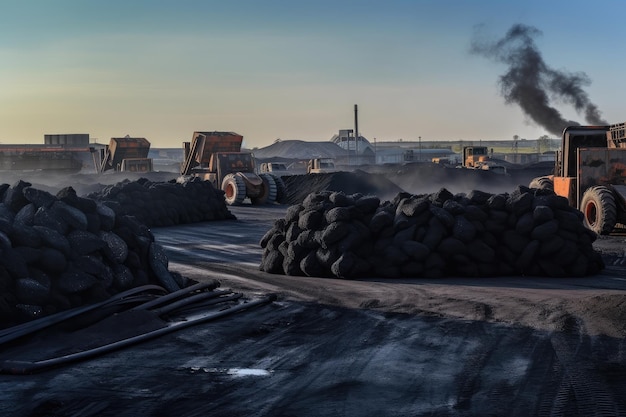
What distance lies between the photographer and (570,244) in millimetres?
13102

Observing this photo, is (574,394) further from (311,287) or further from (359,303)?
(311,287)

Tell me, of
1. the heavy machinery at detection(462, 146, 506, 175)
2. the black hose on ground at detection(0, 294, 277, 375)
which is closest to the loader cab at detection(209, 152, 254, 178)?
the heavy machinery at detection(462, 146, 506, 175)

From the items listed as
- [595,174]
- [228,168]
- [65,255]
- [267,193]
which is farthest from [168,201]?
[65,255]

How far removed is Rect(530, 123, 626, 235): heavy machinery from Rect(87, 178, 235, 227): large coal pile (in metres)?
11.3

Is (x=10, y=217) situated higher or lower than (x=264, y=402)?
higher

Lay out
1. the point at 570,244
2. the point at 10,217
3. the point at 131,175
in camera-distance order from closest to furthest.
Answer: the point at 10,217, the point at 570,244, the point at 131,175

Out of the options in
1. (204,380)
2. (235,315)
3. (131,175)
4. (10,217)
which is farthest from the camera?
(131,175)

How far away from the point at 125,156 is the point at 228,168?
2226 centimetres

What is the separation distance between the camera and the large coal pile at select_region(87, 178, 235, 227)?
24.7 meters

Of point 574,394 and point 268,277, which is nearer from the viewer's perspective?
point 574,394

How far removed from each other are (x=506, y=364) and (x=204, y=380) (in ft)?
8.91

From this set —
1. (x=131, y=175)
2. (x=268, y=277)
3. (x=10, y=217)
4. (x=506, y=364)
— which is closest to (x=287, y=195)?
(x=131, y=175)

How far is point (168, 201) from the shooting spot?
83.6ft

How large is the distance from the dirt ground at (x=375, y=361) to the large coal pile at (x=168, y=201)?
1354 cm
